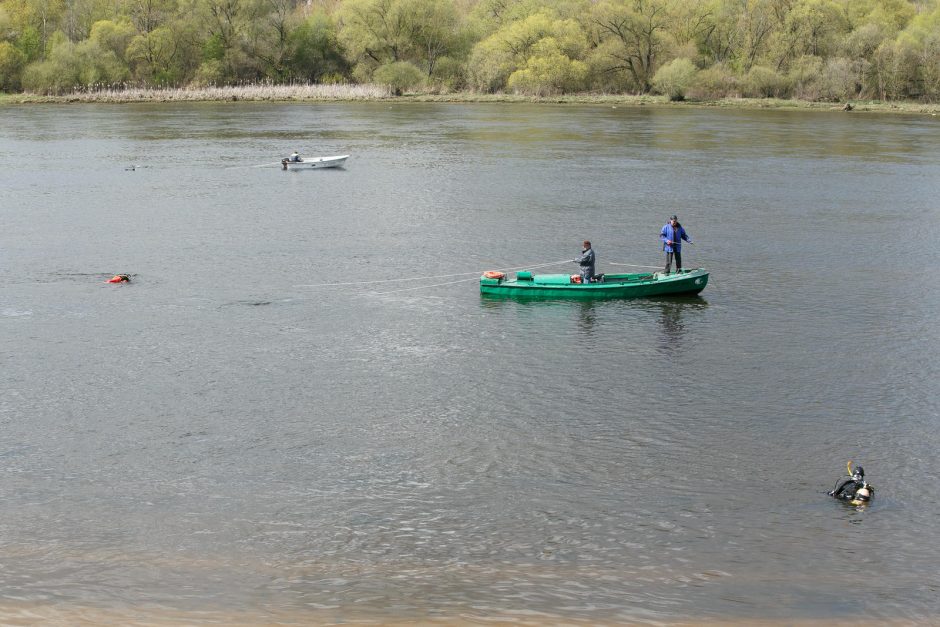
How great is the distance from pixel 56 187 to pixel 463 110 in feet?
220

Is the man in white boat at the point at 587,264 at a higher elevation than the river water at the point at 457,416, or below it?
higher

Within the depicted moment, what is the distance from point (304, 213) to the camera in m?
52.1

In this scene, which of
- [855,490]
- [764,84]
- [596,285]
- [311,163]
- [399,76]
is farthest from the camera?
[399,76]

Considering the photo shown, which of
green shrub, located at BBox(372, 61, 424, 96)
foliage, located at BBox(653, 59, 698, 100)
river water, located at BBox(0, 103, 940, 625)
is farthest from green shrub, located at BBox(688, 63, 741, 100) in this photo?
river water, located at BBox(0, 103, 940, 625)

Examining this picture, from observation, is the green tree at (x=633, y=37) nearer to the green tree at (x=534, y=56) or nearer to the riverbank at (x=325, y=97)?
the green tree at (x=534, y=56)

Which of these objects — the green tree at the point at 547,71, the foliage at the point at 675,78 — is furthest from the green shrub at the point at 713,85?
the green tree at the point at 547,71

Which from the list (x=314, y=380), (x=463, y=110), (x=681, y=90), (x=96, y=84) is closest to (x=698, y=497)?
(x=314, y=380)

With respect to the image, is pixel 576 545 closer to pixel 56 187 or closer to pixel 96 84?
pixel 56 187

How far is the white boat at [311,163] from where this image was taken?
217 ft

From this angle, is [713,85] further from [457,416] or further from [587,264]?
[457,416]

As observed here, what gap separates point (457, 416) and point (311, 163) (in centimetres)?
4461

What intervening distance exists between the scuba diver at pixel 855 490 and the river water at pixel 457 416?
1.13 feet

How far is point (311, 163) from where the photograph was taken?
66562mm

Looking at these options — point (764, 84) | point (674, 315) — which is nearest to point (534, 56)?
point (764, 84)
